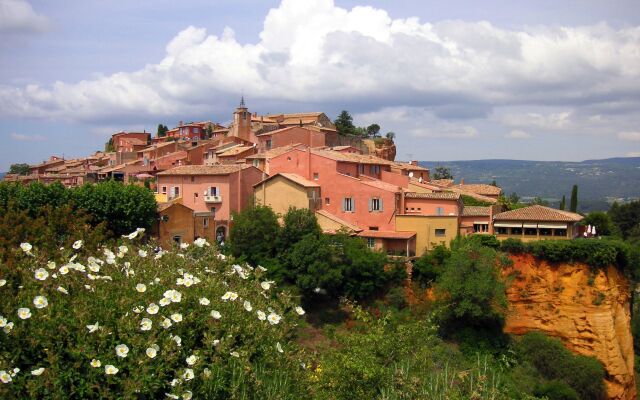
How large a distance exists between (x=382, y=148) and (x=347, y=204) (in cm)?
2495

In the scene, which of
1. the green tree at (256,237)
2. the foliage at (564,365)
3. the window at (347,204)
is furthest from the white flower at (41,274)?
the window at (347,204)

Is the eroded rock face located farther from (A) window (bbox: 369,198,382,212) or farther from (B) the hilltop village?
(A) window (bbox: 369,198,382,212)

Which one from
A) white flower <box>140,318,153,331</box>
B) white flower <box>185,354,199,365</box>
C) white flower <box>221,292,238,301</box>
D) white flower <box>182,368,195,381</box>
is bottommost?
white flower <box>182,368,195,381</box>

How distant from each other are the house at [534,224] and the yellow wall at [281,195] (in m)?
11.5

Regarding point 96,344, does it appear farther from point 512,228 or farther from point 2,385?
point 512,228

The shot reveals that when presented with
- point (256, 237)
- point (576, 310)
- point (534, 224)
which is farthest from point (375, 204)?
point (576, 310)

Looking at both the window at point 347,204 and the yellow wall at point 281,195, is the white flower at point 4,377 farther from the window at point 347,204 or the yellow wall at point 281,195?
the window at point 347,204

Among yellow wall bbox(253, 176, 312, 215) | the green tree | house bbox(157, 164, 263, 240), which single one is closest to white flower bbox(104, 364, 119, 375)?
the green tree

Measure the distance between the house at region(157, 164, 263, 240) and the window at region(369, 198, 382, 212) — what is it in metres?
7.69

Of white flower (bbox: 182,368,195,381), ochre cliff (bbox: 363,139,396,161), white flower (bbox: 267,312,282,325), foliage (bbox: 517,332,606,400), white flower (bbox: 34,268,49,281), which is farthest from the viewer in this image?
ochre cliff (bbox: 363,139,396,161)

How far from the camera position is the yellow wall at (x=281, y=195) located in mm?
36594

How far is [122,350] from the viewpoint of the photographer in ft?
22.6

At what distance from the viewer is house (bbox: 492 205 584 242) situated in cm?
3434

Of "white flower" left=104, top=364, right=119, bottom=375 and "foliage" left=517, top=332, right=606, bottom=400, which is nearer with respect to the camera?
"white flower" left=104, top=364, right=119, bottom=375
